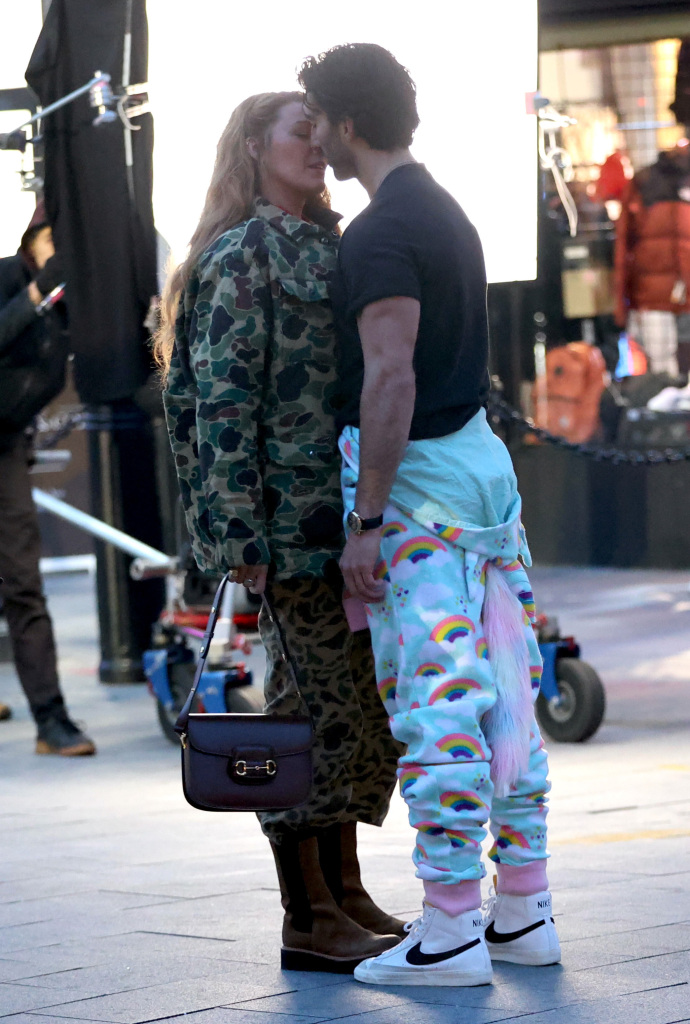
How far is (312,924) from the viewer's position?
374 cm

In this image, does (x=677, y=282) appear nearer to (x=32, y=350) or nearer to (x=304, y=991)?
(x=32, y=350)

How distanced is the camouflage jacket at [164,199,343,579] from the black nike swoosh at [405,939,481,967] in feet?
2.55

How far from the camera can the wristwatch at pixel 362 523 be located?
3.51m

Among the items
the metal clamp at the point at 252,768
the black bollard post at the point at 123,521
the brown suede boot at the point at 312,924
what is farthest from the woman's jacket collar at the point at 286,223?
the black bollard post at the point at 123,521

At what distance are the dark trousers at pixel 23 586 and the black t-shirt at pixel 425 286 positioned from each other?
3.50m

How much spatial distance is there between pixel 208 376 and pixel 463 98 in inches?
124

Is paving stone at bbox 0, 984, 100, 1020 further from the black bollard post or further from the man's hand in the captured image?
the black bollard post

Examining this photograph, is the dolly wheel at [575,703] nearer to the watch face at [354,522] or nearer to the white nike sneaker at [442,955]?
the white nike sneaker at [442,955]

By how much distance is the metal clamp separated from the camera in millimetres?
3553

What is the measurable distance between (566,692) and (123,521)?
3032 millimetres

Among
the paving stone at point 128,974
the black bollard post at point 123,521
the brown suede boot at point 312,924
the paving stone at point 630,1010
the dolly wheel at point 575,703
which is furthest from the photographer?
the black bollard post at point 123,521

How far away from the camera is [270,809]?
3568mm

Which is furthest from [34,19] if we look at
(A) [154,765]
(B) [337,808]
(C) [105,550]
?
(B) [337,808]

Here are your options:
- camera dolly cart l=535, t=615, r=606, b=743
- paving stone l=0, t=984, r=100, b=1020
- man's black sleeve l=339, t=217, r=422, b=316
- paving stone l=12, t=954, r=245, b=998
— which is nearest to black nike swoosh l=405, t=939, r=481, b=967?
paving stone l=12, t=954, r=245, b=998
